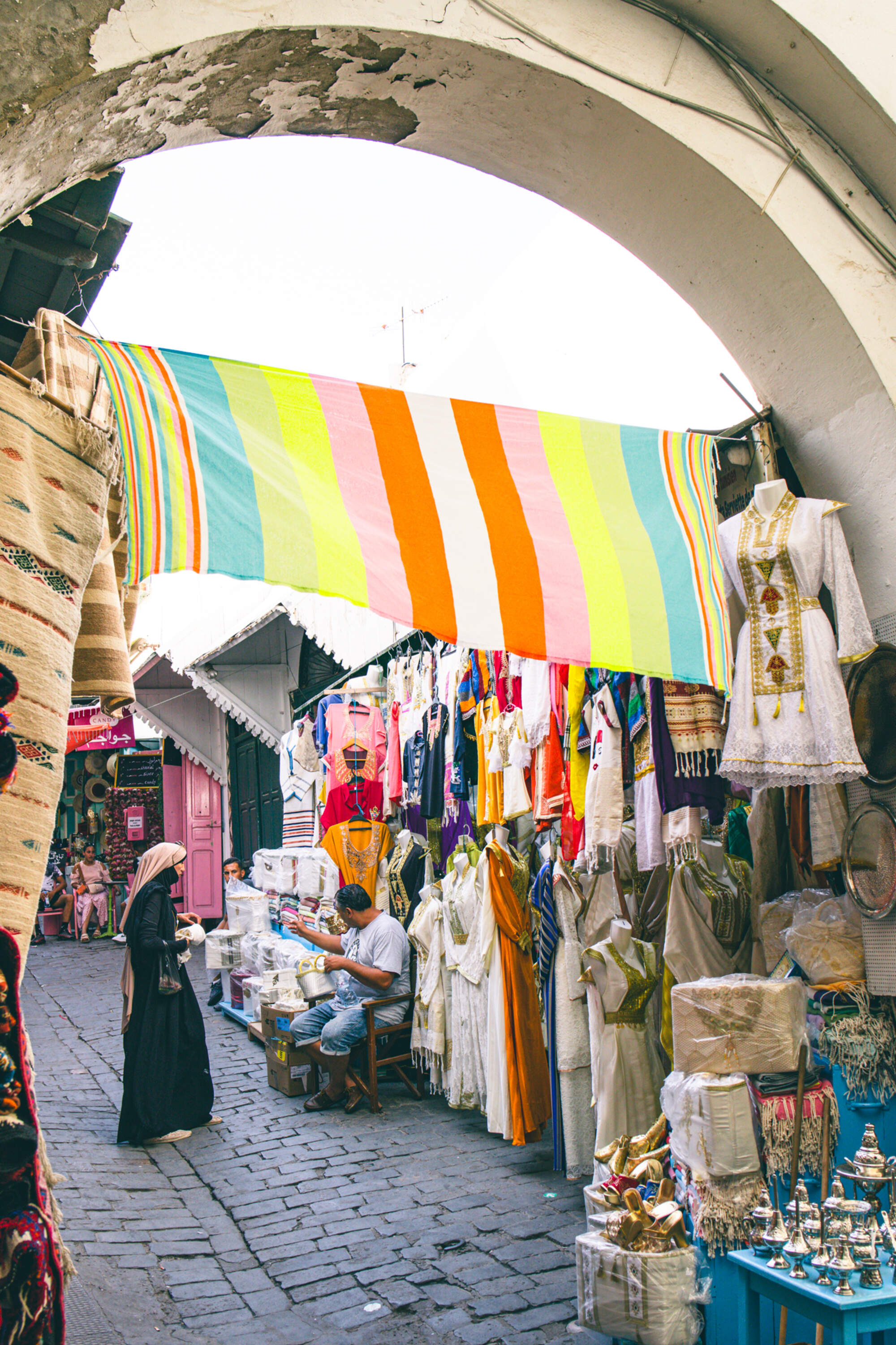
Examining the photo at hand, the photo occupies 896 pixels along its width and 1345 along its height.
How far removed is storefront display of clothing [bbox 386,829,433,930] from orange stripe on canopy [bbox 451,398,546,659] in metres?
4.57

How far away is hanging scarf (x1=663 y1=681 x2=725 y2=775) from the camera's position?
12.5ft

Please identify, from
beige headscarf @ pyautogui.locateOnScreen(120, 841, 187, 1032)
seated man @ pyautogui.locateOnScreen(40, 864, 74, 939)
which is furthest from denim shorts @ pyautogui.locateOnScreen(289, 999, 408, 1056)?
seated man @ pyautogui.locateOnScreen(40, 864, 74, 939)

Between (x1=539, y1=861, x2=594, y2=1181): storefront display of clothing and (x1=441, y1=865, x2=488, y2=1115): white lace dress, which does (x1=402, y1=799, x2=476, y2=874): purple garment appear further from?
(x1=539, y1=861, x2=594, y2=1181): storefront display of clothing

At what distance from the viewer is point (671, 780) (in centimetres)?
387

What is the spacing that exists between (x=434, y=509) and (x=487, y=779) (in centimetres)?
291

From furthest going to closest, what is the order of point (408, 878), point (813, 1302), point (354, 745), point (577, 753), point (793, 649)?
point (354, 745) → point (408, 878) → point (577, 753) → point (793, 649) → point (813, 1302)

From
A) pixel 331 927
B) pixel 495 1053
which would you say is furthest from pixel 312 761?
pixel 495 1053

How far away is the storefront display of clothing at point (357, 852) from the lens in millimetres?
7930

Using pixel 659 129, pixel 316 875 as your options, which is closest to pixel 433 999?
pixel 316 875

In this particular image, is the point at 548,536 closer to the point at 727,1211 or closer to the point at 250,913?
the point at 727,1211

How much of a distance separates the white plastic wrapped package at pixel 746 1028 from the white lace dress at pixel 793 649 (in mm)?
760

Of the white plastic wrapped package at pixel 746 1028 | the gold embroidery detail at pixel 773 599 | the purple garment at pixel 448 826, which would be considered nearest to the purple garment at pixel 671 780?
the gold embroidery detail at pixel 773 599

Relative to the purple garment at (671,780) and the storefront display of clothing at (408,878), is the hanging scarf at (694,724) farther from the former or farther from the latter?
the storefront display of clothing at (408,878)

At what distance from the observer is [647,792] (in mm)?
4176
